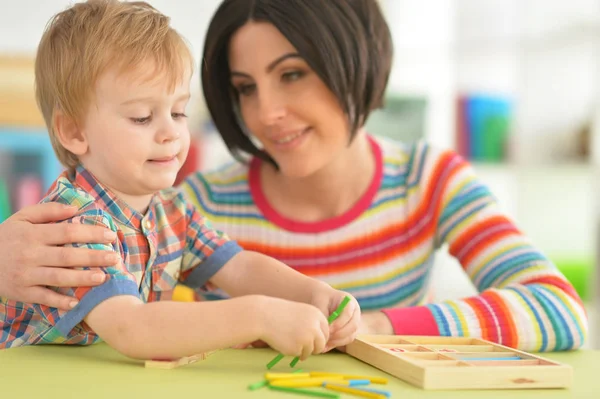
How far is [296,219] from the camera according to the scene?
152 cm

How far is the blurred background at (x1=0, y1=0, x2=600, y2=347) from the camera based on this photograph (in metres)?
3.19

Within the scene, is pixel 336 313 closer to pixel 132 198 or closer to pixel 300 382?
pixel 300 382

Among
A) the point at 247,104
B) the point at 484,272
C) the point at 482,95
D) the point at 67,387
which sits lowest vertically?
the point at 67,387

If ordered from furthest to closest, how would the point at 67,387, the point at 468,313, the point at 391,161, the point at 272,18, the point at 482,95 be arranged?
the point at 482,95
the point at 391,161
the point at 272,18
the point at 468,313
the point at 67,387

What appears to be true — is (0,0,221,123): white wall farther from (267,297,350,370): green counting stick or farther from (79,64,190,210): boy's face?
(267,297,350,370): green counting stick

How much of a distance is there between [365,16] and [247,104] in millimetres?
278

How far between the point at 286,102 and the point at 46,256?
58cm

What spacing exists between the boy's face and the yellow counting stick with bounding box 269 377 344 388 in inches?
13.3

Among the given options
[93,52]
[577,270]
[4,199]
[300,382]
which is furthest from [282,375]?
[4,199]

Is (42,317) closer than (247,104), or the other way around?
(42,317)

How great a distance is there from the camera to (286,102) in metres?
1.36

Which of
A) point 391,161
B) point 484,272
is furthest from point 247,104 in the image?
point 484,272

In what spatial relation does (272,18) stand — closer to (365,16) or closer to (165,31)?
(365,16)

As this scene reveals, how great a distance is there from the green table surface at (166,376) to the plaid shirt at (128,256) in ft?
0.15
